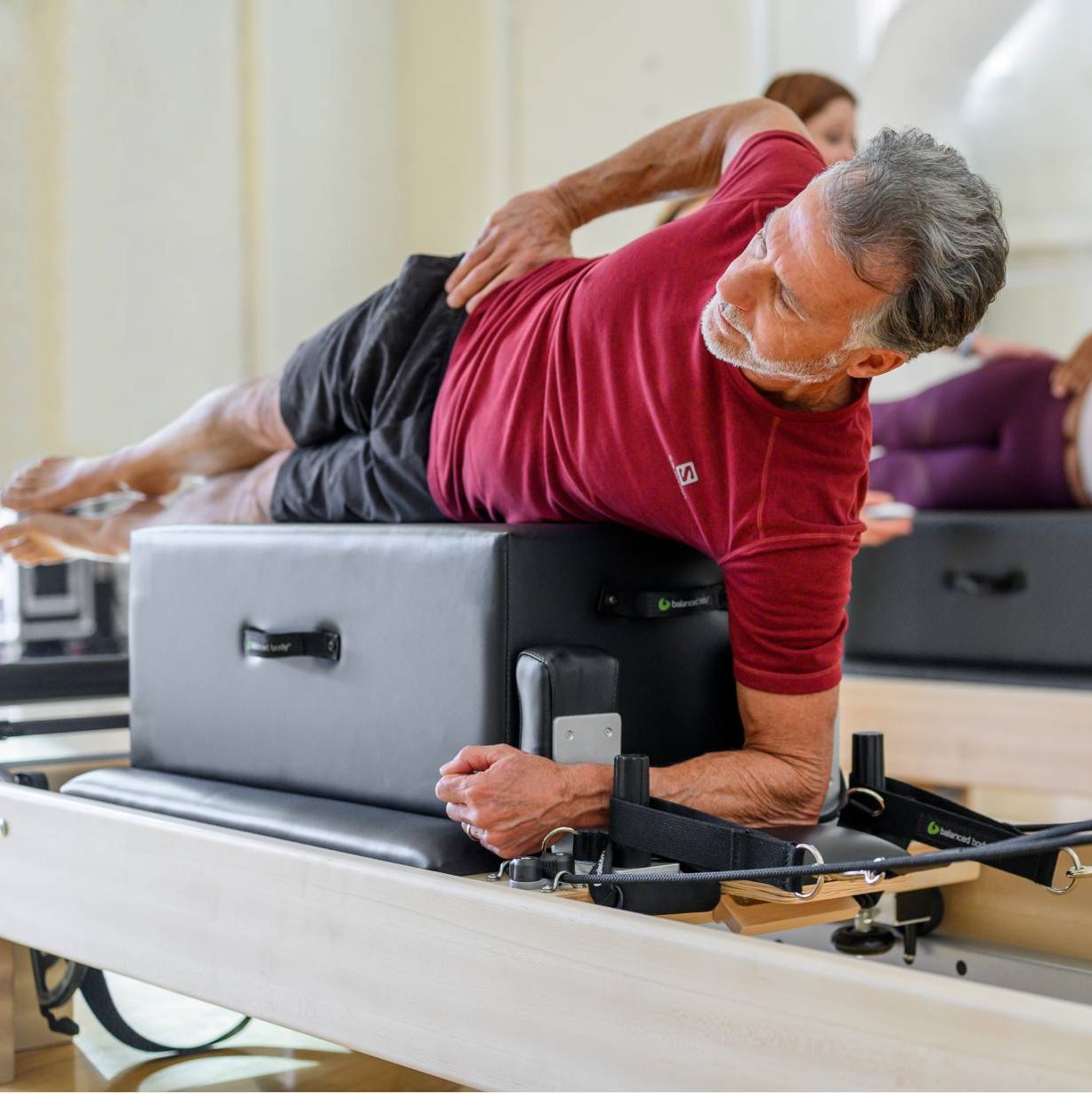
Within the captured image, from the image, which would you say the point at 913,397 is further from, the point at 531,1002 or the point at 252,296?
the point at 252,296

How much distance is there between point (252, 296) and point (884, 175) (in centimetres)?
403

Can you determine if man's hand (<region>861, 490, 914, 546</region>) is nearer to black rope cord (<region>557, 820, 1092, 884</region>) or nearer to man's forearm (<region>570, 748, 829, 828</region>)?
man's forearm (<region>570, 748, 829, 828</region>)

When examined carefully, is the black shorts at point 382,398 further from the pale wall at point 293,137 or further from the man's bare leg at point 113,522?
the pale wall at point 293,137

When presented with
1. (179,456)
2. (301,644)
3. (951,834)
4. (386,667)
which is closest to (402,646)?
(386,667)

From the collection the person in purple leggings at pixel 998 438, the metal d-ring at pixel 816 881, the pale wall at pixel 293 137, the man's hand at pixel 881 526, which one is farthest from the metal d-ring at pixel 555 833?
the pale wall at pixel 293 137

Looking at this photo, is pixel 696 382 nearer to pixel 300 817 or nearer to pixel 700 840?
pixel 700 840

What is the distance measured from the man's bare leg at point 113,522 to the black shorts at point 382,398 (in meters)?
0.20

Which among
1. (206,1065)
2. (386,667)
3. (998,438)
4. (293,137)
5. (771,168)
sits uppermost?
(293,137)

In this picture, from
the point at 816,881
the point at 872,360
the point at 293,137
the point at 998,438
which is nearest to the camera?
the point at 816,881

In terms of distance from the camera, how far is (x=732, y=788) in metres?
1.31

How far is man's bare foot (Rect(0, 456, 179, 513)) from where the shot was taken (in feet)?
6.93

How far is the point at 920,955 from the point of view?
4.99 ft

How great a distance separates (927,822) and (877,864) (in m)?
0.34

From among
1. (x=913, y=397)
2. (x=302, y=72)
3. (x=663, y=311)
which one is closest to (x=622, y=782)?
(x=663, y=311)
